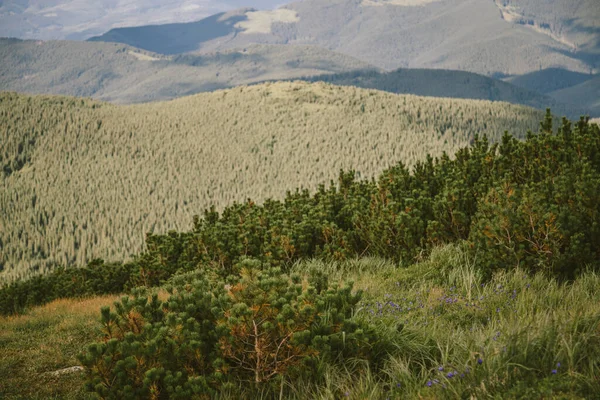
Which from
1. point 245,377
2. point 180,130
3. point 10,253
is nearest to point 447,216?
point 245,377

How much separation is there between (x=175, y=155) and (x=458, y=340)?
571 feet

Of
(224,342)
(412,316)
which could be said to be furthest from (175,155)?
(224,342)

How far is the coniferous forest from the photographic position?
427 centimetres

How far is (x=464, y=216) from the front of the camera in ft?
30.9

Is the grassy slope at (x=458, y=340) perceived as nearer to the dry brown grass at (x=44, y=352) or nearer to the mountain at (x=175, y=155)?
the dry brown grass at (x=44, y=352)

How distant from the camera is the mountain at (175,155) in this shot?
131000mm

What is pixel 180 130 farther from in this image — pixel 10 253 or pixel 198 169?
pixel 10 253

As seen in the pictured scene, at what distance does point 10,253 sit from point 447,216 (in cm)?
13494

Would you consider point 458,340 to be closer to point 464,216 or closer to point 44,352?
point 464,216

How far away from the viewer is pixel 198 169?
544 feet

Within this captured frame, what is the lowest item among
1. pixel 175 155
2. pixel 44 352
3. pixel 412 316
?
pixel 175 155

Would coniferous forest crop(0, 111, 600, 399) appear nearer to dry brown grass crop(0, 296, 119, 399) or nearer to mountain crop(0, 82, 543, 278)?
dry brown grass crop(0, 296, 119, 399)

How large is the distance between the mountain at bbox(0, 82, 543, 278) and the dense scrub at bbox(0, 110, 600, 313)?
108 m

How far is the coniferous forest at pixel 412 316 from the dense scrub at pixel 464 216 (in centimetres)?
4
